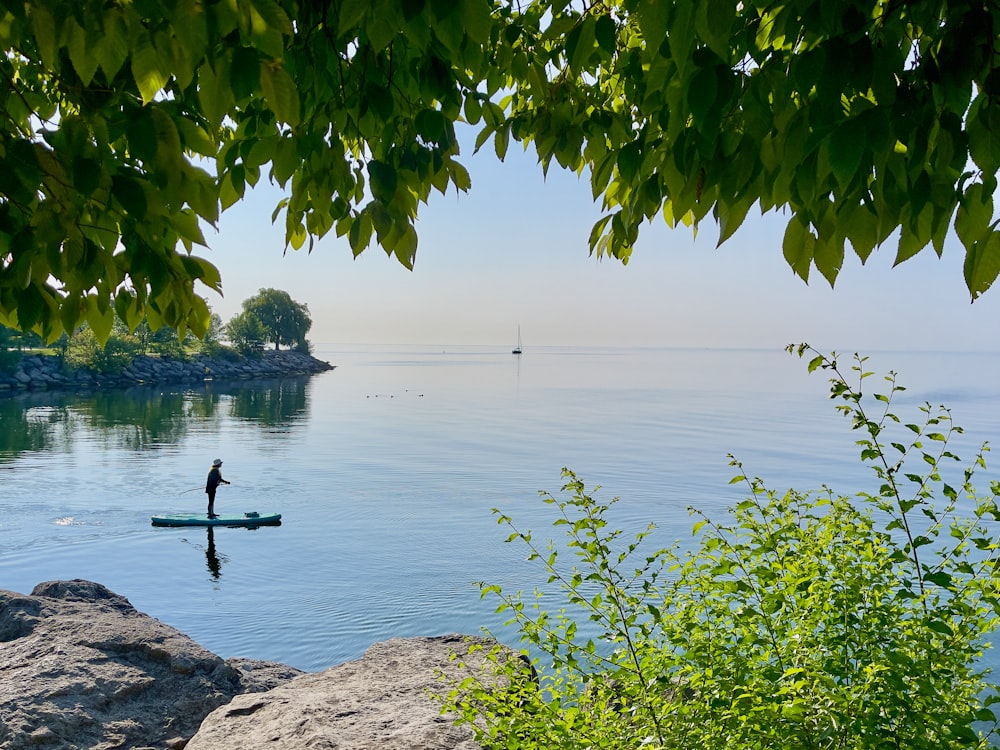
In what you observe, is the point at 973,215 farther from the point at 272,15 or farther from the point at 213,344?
the point at 213,344

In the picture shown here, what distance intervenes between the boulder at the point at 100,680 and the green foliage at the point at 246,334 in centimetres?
10172

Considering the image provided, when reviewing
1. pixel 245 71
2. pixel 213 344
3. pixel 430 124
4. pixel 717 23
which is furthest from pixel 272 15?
pixel 213 344

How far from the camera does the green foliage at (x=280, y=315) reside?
131m

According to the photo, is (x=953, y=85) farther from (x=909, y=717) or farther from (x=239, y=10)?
(x=909, y=717)

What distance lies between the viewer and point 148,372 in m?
79.2

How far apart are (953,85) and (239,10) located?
166cm

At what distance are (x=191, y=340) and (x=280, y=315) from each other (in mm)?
37732

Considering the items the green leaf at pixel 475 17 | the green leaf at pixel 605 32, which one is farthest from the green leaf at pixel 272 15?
the green leaf at pixel 605 32

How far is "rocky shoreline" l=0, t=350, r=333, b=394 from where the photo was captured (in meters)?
66.6

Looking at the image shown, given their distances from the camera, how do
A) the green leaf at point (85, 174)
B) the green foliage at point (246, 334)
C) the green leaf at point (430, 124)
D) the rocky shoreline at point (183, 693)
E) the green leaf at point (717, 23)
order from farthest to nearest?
the green foliage at point (246, 334), the rocky shoreline at point (183, 693), the green leaf at point (430, 124), the green leaf at point (85, 174), the green leaf at point (717, 23)

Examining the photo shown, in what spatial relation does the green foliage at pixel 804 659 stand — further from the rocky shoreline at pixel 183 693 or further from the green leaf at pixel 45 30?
the green leaf at pixel 45 30

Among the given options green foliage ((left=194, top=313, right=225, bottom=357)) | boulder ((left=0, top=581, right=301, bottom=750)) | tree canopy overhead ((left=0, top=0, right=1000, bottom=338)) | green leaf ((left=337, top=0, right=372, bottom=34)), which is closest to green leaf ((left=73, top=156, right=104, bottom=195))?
tree canopy overhead ((left=0, top=0, right=1000, bottom=338))

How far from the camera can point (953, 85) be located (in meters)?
1.79

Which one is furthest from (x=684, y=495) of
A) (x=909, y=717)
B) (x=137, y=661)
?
(x=909, y=717)
